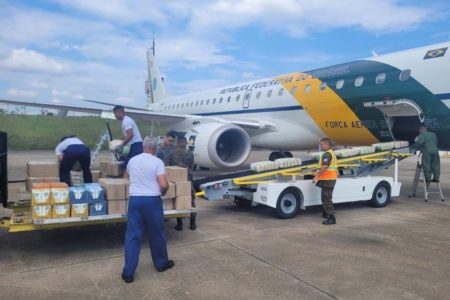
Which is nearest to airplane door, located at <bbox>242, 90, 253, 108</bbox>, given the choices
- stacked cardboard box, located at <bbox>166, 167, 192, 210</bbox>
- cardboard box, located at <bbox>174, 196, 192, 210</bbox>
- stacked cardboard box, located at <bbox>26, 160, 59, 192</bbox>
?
stacked cardboard box, located at <bbox>26, 160, 59, 192</bbox>

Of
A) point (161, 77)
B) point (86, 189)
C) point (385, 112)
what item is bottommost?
point (86, 189)

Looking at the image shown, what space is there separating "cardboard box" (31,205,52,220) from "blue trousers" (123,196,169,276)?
1091mm

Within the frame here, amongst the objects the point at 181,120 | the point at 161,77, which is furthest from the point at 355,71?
the point at 161,77

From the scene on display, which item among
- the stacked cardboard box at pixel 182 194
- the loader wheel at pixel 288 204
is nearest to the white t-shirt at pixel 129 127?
the stacked cardboard box at pixel 182 194

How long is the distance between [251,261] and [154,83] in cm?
2017

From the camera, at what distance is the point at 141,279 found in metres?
4.29

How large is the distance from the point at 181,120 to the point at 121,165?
6619 millimetres

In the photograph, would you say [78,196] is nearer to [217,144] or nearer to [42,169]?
[42,169]

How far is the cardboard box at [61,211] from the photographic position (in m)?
4.86

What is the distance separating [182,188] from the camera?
566cm

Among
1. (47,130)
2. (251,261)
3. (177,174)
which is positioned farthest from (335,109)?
(47,130)

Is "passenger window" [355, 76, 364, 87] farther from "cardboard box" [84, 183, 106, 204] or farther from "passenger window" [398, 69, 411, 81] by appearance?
"cardboard box" [84, 183, 106, 204]

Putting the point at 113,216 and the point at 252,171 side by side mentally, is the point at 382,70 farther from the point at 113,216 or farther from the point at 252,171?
the point at 113,216

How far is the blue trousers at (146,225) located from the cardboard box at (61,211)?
964 mm
